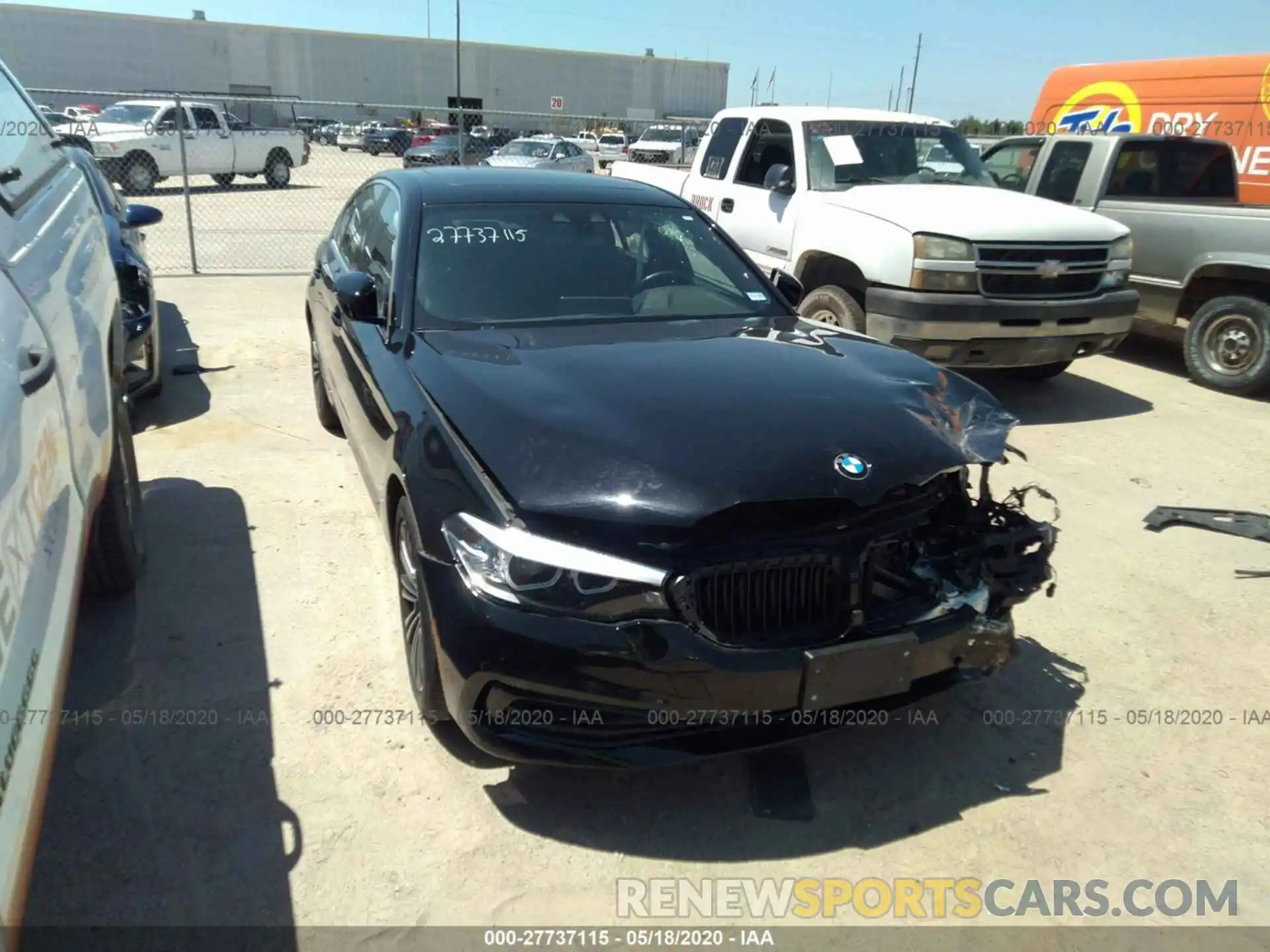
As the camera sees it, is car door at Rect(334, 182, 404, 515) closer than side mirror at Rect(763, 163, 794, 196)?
Yes

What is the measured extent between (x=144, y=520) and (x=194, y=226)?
468 inches

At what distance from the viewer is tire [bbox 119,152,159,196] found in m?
18.5

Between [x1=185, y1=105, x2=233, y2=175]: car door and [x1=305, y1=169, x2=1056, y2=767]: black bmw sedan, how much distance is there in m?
18.8

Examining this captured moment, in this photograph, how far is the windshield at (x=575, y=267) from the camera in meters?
3.55

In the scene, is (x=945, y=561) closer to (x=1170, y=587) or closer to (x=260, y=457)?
(x=1170, y=587)

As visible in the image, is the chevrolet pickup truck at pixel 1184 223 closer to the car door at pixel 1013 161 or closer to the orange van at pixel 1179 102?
the car door at pixel 1013 161

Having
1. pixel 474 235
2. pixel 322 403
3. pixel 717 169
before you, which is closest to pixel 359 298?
pixel 474 235

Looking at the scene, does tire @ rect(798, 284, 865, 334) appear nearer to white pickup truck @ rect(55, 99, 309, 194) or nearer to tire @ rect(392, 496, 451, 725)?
tire @ rect(392, 496, 451, 725)

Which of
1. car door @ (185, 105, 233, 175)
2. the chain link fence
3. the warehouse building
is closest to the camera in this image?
the chain link fence

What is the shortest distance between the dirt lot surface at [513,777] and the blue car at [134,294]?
1.62 m

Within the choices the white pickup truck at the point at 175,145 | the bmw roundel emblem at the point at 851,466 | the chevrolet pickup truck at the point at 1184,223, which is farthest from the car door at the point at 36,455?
the white pickup truck at the point at 175,145

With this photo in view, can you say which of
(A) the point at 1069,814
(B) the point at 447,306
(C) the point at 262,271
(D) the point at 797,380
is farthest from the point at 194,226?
(A) the point at 1069,814

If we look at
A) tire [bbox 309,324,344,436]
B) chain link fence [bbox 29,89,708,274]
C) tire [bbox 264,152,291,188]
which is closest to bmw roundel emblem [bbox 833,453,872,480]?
tire [bbox 309,324,344,436]

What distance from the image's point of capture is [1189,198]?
8.04 m
